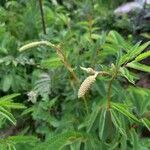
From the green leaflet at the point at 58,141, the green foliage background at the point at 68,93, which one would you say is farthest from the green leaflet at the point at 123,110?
the green leaflet at the point at 58,141

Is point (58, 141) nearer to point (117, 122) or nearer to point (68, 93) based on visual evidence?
point (117, 122)

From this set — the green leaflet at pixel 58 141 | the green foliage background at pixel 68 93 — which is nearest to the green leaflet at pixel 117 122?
the green foliage background at pixel 68 93

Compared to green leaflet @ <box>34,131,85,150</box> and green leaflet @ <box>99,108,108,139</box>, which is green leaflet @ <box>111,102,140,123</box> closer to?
green leaflet @ <box>99,108,108,139</box>

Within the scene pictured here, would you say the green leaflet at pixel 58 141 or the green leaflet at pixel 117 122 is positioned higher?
the green leaflet at pixel 117 122

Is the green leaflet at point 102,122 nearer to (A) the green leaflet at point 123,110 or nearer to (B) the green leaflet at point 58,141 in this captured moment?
(A) the green leaflet at point 123,110

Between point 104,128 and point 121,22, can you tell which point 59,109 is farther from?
point 121,22

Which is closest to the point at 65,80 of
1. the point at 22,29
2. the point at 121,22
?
the point at 22,29

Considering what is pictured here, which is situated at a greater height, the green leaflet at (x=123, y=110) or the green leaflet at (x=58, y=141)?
the green leaflet at (x=123, y=110)

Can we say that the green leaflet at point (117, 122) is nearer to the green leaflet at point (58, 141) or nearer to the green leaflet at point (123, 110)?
the green leaflet at point (123, 110)

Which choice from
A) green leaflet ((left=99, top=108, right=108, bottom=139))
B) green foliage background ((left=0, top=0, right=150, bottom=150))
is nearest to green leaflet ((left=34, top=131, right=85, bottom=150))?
green foliage background ((left=0, top=0, right=150, bottom=150))
